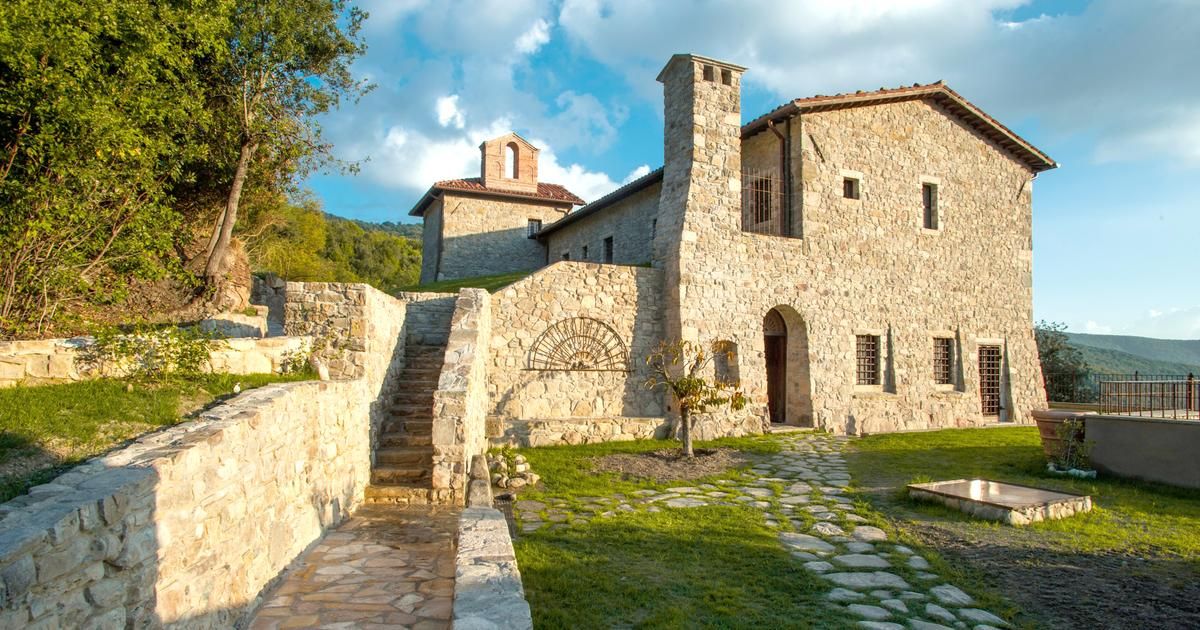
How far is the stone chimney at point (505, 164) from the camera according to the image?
24.0 m

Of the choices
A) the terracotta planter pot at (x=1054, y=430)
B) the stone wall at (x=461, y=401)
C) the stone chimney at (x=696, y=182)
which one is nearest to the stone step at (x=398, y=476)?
the stone wall at (x=461, y=401)

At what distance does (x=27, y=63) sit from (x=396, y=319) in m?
5.37

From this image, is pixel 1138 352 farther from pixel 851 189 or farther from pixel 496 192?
pixel 496 192

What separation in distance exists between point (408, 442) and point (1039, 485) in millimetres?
8775

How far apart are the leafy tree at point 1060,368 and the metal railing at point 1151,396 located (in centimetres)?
930

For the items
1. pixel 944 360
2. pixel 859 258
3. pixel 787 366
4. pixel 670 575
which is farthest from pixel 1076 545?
pixel 944 360

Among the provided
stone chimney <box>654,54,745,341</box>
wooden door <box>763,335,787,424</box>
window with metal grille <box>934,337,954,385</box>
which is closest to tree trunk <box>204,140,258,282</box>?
stone chimney <box>654,54,745,341</box>

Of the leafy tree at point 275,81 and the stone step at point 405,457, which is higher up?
the leafy tree at point 275,81

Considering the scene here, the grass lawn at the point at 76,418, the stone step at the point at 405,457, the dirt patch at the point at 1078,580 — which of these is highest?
the grass lawn at the point at 76,418

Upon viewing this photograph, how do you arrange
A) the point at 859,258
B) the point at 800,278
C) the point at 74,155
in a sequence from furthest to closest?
1. the point at 859,258
2. the point at 800,278
3. the point at 74,155

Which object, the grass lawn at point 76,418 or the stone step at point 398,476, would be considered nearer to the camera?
the grass lawn at point 76,418

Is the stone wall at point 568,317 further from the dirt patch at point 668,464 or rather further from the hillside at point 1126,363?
the hillside at point 1126,363

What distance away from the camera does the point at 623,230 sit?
1769 cm

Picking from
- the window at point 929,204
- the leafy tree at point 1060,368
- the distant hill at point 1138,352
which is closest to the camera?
the window at point 929,204
